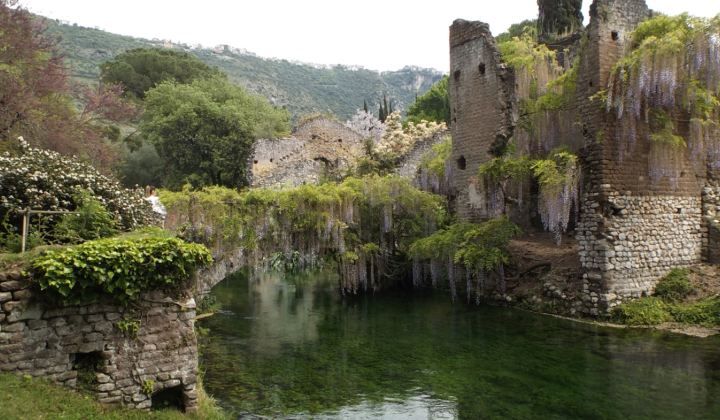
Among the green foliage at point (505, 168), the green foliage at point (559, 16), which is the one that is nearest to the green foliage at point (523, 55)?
the green foliage at point (505, 168)

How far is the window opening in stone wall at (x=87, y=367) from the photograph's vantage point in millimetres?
5551

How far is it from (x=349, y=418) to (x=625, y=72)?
32.9 ft

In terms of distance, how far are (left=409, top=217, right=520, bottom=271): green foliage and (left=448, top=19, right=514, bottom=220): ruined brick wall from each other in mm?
1182

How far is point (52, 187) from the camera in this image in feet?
23.3

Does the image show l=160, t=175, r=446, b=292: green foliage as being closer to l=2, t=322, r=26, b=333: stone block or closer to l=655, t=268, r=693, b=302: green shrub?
l=655, t=268, r=693, b=302: green shrub

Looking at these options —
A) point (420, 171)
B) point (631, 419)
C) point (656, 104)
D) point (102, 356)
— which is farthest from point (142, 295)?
point (420, 171)

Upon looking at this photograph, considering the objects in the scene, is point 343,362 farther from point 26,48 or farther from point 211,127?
point 211,127

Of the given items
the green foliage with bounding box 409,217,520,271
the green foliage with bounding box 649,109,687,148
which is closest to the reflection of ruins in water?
the green foliage with bounding box 409,217,520,271

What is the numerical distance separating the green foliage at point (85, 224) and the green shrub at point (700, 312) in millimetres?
11687

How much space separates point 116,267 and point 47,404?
1.36m

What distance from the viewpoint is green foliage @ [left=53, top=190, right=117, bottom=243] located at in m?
6.48

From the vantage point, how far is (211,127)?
92.5ft

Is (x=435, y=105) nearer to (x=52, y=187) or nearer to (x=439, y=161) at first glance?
(x=439, y=161)

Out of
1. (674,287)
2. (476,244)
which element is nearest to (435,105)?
(476,244)
